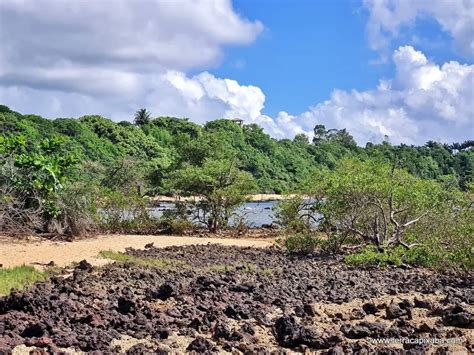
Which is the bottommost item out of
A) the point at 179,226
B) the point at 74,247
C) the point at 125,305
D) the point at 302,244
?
the point at 125,305

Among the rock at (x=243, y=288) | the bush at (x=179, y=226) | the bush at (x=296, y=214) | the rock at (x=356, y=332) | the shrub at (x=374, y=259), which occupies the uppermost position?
the bush at (x=296, y=214)

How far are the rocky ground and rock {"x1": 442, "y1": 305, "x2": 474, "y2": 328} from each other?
0.5 inches

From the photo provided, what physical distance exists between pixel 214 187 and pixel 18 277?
1467 centimetres

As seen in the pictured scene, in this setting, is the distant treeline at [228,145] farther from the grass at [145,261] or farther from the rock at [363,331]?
the rock at [363,331]

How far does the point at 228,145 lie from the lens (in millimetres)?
45344

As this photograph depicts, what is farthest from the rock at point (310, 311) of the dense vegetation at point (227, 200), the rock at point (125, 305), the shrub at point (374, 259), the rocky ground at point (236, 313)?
the shrub at point (374, 259)

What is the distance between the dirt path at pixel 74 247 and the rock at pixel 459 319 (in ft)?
30.6

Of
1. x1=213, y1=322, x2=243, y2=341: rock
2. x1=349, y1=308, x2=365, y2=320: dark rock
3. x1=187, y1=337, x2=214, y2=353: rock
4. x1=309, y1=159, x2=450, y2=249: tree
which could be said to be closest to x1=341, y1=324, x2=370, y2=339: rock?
x1=349, y1=308, x2=365, y2=320: dark rock

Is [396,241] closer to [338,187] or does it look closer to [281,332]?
[338,187]

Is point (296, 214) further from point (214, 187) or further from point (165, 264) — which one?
point (165, 264)

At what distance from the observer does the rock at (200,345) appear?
276 inches

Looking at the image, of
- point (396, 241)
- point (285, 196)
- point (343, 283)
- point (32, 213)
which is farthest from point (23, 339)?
point (285, 196)

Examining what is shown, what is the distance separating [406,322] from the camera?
8.01 metres

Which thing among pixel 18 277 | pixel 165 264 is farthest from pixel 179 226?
pixel 18 277
